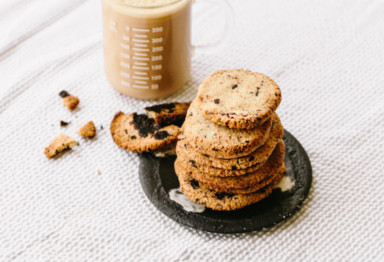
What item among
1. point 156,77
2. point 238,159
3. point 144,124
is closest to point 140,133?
point 144,124

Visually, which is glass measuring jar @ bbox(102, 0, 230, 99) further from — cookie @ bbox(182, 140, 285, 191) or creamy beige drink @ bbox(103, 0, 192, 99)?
cookie @ bbox(182, 140, 285, 191)

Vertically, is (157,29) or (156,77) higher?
(157,29)

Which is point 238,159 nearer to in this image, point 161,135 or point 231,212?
point 231,212

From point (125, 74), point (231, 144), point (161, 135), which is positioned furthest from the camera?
point (125, 74)

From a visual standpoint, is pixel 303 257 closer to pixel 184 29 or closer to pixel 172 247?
pixel 172 247

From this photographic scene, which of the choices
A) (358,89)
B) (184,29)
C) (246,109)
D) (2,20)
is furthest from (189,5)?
(2,20)

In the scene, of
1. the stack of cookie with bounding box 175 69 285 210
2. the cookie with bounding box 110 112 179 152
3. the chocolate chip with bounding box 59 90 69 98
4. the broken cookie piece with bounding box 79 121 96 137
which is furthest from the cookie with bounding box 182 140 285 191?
the chocolate chip with bounding box 59 90 69 98
